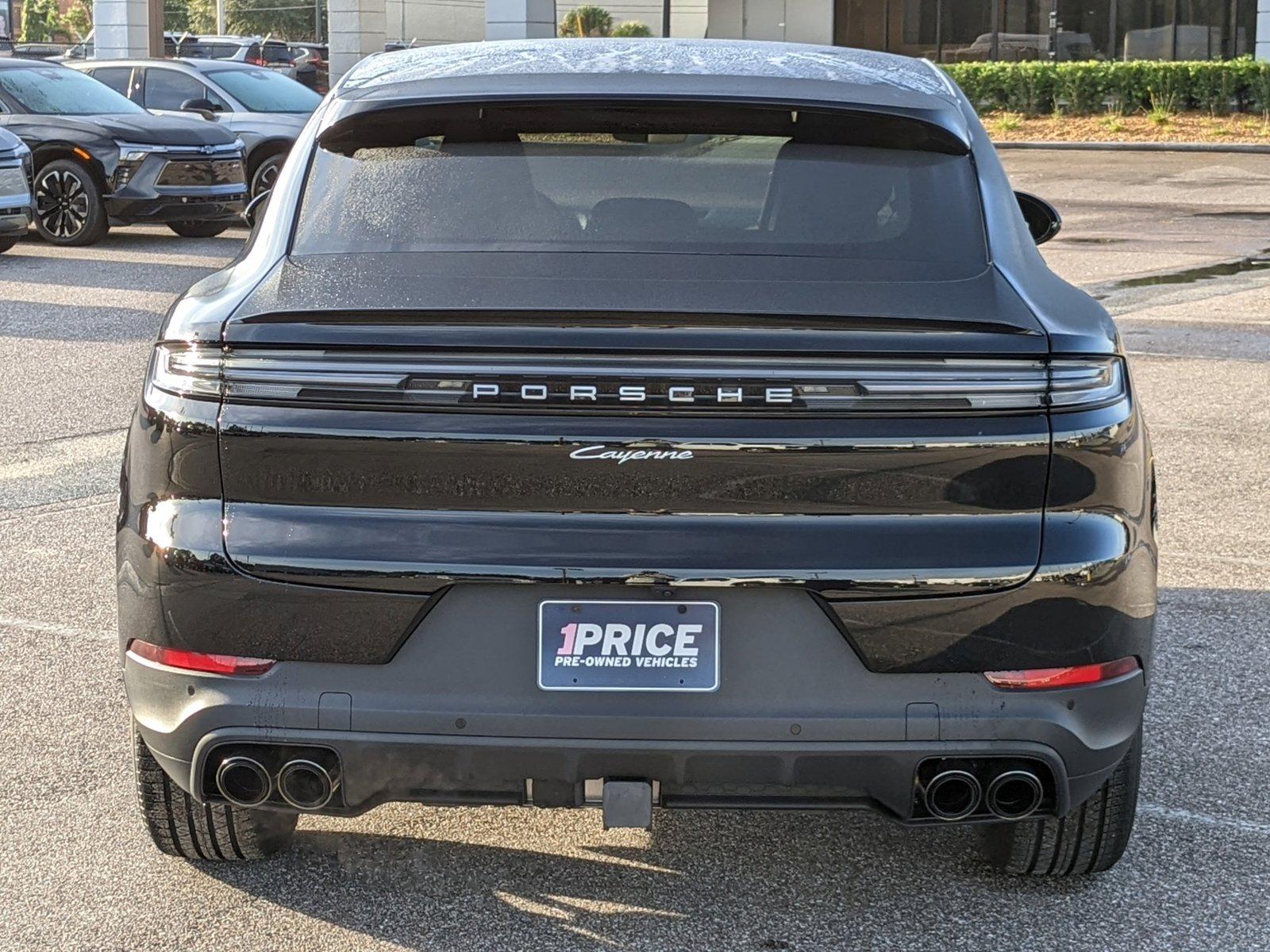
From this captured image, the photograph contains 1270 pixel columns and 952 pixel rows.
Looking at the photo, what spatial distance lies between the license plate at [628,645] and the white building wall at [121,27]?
130 feet

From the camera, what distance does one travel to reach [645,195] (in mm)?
3809

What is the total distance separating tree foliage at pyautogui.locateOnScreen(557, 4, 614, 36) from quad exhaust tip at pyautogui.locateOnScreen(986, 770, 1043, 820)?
5960cm

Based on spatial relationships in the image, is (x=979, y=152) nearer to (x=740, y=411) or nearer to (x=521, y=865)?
(x=740, y=411)

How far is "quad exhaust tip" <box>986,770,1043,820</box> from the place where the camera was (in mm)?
3287

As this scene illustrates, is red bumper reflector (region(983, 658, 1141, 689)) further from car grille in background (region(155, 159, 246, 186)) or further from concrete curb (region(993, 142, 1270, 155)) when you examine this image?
concrete curb (region(993, 142, 1270, 155))

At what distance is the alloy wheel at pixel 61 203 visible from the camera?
55.5 feet

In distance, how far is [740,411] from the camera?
10.3 feet

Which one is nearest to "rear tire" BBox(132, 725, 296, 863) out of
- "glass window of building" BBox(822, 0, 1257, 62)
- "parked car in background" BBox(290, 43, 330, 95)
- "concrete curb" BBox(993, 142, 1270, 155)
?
"concrete curb" BBox(993, 142, 1270, 155)

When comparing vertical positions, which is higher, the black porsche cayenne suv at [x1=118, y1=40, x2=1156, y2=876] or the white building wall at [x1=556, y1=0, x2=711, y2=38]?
the white building wall at [x1=556, y1=0, x2=711, y2=38]

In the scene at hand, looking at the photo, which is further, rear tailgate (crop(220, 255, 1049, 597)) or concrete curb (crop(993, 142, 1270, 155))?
concrete curb (crop(993, 142, 1270, 155))

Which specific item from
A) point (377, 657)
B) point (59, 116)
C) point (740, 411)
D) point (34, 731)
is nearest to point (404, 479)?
point (377, 657)

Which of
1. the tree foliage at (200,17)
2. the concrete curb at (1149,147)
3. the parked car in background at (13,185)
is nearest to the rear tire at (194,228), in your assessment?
the parked car in background at (13,185)

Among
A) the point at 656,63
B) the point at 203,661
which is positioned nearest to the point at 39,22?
the point at 656,63

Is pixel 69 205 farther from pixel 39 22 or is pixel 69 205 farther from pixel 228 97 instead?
pixel 39 22
